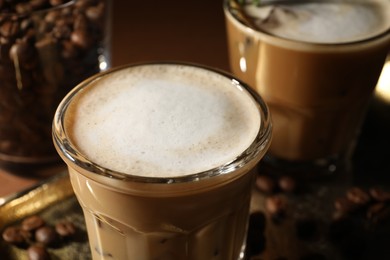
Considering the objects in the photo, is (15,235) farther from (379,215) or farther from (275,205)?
(379,215)

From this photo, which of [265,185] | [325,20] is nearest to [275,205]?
[265,185]

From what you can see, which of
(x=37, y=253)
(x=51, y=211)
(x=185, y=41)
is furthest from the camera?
(x=185, y=41)

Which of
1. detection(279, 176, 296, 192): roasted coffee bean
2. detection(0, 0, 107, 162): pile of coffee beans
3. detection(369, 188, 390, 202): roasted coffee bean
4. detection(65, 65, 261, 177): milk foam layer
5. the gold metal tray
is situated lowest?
detection(279, 176, 296, 192): roasted coffee bean

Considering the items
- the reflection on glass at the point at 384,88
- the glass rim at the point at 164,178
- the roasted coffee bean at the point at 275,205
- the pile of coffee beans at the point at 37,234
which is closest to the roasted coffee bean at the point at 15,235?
the pile of coffee beans at the point at 37,234

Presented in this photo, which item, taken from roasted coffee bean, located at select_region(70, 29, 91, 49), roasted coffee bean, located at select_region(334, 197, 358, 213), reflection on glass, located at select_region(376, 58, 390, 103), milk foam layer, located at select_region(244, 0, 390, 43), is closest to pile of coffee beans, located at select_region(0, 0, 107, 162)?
roasted coffee bean, located at select_region(70, 29, 91, 49)

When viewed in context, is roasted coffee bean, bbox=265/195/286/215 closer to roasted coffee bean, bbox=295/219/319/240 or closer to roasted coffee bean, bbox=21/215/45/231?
roasted coffee bean, bbox=295/219/319/240

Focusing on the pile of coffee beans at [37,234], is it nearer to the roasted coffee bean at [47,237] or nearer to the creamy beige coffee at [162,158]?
the roasted coffee bean at [47,237]

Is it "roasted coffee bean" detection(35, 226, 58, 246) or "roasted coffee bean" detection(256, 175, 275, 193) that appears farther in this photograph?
"roasted coffee bean" detection(256, 175, 275, 193)
